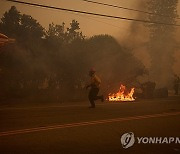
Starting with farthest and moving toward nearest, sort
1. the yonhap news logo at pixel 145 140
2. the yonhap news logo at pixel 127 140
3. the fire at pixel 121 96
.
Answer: the fire at pixel 121 96 → the yonhap news logo at pixel 145 140 → the yonhap news logo at pixel 127 140

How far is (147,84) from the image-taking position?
27.2 metres

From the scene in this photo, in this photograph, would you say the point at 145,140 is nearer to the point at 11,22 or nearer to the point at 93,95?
the point at 93,95

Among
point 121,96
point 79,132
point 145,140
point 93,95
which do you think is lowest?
point 145,140

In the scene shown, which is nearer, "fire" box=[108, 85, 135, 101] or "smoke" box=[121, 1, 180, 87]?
"fire" box=[108, 85, 135, 101]

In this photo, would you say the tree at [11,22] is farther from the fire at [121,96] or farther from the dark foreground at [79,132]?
the dark foreground at [79,132]

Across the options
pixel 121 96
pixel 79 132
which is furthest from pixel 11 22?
pixel 79 132

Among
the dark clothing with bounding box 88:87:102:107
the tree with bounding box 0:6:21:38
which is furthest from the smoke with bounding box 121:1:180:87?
the dark clothing with bounding box 88:87:102:107

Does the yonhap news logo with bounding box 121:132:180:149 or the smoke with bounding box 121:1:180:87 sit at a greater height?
the smoke with bounding box 121:1:180:87

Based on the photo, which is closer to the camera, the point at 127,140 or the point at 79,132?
the point at 127,140

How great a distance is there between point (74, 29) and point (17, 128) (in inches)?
876

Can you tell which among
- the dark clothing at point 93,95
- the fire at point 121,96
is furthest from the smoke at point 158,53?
the dark clothing at point 93,95

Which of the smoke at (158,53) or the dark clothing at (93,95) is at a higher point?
the smoke at (158,53)

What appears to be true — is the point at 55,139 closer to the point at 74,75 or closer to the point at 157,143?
the point at 157,143

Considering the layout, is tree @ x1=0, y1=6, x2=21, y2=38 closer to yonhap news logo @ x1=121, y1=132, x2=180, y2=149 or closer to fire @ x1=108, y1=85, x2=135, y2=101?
fire @ x1=108, y1=85, x2=135, y2=101
